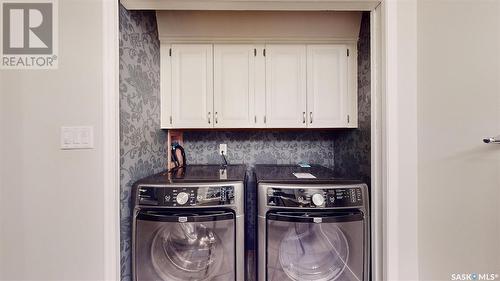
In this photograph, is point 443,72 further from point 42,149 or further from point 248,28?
point 42,149

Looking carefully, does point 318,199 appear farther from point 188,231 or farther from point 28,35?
point 28,35

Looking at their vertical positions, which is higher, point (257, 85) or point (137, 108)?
point (257, 85)

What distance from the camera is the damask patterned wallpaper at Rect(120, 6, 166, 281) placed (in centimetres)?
136

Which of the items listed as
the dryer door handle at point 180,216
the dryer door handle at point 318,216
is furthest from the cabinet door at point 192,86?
the dryer door handle at point 318,216

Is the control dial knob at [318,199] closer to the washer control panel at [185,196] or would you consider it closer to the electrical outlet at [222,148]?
the washer control panel at [185,196]

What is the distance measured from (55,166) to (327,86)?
1904 millimetres

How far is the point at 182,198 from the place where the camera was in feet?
4.26

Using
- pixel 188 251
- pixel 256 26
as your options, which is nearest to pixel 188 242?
pixel 188 251

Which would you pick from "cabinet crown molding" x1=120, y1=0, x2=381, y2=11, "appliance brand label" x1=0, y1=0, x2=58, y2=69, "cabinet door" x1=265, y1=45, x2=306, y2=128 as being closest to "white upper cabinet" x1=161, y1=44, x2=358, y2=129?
"cabinet door" x1=265, y1=45, x2=306, y2=128

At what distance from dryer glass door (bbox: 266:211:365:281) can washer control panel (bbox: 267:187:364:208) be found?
0.05 meters

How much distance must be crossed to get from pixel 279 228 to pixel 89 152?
112cm

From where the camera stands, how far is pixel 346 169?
186cm

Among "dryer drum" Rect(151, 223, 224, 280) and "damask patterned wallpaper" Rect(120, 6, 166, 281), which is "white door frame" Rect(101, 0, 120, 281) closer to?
"damask patterned wallpaper" Rect(120, 6, 166, 281)

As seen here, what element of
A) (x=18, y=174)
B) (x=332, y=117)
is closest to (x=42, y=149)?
(x=18, y=174)
